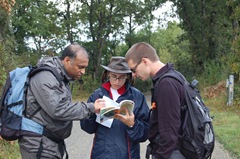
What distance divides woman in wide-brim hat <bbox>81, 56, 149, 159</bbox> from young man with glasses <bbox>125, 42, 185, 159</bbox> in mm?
426

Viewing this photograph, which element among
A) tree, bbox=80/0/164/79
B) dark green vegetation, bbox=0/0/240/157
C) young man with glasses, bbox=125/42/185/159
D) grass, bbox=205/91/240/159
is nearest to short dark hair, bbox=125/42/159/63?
young man with glasses, bbox=125/42/185/159

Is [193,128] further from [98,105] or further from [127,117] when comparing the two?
[98,105]

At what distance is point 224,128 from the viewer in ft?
32.5

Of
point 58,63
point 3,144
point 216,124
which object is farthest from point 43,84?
point 216,124

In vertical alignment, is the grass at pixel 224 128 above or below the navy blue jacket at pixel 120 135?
below

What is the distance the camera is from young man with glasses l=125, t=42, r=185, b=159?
9.39ft

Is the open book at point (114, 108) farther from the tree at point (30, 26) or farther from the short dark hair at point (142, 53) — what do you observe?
the tree at point (30, 26)

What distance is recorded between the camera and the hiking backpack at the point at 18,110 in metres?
2.94

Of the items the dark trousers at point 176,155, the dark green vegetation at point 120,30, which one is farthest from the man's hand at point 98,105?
the dark green vegetation at point 120,30

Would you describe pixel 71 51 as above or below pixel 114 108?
above

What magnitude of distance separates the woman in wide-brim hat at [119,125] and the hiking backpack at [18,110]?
0.77 m

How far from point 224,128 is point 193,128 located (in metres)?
7.38

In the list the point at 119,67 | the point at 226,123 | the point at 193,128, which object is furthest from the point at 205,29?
the point at 193,128

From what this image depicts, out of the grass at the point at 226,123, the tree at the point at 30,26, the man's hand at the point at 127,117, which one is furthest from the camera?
the tree at the point at 30,26
